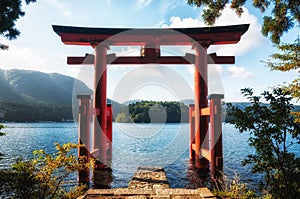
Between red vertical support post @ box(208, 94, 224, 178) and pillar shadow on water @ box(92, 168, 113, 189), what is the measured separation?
3018mm

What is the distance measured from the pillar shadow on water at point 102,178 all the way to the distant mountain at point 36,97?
218cm

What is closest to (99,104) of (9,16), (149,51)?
(149,51)

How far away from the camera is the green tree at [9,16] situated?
4.73 meters

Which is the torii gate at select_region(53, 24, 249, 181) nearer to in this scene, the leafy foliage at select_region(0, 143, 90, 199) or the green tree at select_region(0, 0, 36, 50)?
the green tree at select_region(0, 0, 36, 50)

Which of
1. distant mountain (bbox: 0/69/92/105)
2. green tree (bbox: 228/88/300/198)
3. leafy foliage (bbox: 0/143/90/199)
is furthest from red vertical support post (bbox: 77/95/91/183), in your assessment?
distant mountain (bbox: 0/69/92/105)

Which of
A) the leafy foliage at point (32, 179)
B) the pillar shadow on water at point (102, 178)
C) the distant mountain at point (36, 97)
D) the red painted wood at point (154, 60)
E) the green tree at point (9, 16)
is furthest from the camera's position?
the distant mountain at point (36, 97)

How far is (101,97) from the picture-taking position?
692 centimetres

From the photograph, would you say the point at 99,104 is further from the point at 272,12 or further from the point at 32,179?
the point at 272,12

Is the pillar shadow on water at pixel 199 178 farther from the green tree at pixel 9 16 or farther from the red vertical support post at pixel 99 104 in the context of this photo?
the green tree at pixel 9 16

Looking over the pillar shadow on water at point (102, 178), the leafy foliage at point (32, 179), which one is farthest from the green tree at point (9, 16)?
the pillar shadow on water at point (102, 178)

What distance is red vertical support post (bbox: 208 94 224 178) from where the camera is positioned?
526cm

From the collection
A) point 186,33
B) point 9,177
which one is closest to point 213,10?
point 186,33

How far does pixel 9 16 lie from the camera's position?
4957mm

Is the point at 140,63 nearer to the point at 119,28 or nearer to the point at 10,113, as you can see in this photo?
the point at 119,28
